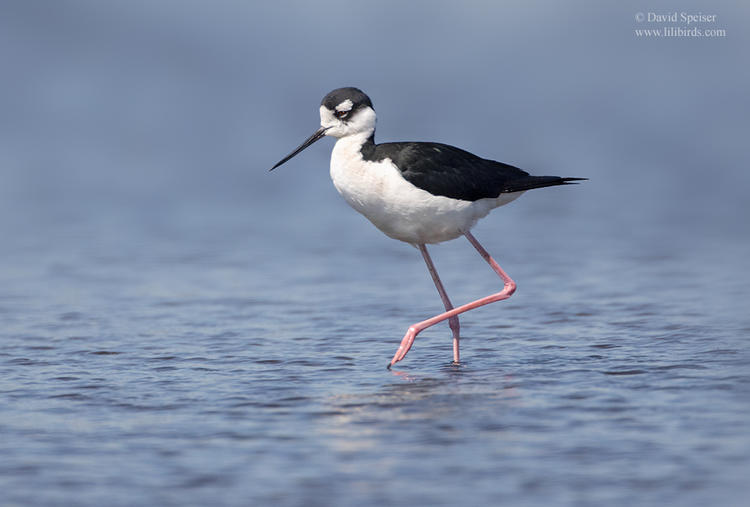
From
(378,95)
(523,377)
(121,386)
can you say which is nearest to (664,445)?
(523,377)

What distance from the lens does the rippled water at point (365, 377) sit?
5.25 metres

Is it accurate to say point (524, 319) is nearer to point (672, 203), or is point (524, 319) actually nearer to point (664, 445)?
point (664, 445)

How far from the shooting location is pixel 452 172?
8016 mm

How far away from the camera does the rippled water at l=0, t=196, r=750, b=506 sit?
5.25 metres

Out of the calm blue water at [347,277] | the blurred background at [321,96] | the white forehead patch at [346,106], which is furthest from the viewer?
the blurred background at [321,96]

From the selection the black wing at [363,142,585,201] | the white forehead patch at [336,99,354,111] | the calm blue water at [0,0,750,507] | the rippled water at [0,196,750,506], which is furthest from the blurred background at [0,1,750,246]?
the white forehead patch at [336,99,354,111]

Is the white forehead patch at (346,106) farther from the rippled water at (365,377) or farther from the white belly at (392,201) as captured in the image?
the rippled water at (365,377)

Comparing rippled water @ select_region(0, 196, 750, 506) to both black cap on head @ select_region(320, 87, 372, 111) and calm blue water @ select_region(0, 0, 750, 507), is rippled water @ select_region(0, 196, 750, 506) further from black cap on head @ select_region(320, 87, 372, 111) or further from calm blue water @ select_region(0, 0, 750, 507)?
black cap on head @ select_region(320, 87, 372, 111)

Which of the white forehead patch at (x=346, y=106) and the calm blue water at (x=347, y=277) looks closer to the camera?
the calm blue water at (x=347, y=277)

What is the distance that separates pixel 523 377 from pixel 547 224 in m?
7.36

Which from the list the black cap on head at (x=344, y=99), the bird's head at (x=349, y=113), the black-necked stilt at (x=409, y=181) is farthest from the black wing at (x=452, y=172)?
the black cap on head at (x=344, y=99)

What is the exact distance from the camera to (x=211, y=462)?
5.55 metres

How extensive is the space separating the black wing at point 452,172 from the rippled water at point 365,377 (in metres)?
1.17

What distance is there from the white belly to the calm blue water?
936mm
